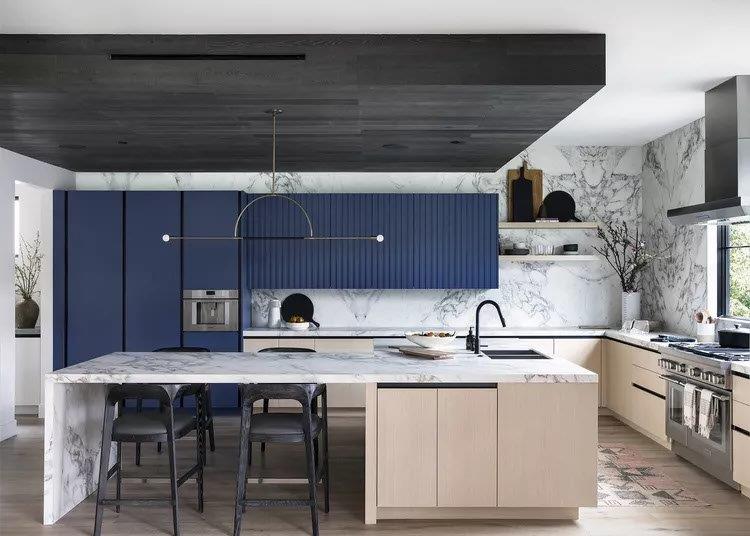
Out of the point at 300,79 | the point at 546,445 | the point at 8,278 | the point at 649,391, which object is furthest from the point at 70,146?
the point at 649,391

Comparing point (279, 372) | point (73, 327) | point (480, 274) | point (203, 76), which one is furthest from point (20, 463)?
point (480, 274)

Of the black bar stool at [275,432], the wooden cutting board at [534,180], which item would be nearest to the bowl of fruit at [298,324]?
the wooden cutting board at [534,180]

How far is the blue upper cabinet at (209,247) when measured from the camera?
688 cm

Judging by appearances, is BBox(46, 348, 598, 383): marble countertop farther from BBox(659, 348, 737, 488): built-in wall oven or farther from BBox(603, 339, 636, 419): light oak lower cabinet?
BBox(603, 339, 636, 419): light oak lower cabinet

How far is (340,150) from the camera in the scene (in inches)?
239

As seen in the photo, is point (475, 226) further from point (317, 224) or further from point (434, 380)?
point (434, 380)

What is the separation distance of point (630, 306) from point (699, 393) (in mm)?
2235

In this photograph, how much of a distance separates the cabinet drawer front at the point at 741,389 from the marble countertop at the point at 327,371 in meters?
1.15

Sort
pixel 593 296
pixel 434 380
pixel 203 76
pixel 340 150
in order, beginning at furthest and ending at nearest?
pixel 593 296 < pixel 340 150 < pixel 203 76 < pixel 434 380

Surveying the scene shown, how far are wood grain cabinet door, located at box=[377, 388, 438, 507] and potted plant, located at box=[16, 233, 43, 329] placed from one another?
4.97 m

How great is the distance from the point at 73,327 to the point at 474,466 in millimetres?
4738

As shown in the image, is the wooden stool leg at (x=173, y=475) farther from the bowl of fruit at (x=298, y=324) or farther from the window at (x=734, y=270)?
the window at (x=734, y=270)

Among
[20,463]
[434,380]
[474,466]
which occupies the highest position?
[434,380]

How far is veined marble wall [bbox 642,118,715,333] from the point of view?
6094 millimetres
